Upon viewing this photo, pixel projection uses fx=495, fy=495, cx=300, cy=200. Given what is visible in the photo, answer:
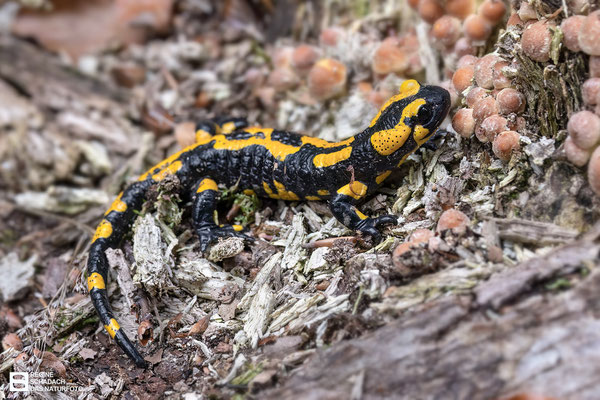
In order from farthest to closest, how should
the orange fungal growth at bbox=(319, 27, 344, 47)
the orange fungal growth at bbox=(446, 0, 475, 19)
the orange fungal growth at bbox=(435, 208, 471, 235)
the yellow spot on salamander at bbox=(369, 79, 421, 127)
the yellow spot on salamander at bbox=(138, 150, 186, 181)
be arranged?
the orange fungal growth at bbox=(319, 27, 344, 47) < the yellow spot on salamander at bbox=(138, 150, 186, 181) < the orange fungal growth at bbox=(446, 0, 475, 19) < the yellow spot on salamander at bbox=(369, 79, 421, 127) < the orange fungal growth at bbox=(435, 208, 471, 235)

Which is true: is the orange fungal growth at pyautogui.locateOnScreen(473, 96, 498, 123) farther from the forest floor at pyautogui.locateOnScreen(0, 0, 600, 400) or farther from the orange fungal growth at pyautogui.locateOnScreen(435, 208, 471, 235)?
the orange fungal growth at pyautogui.locateOnScreen(435, 208, 471, 235)

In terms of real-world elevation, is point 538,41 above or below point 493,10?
below

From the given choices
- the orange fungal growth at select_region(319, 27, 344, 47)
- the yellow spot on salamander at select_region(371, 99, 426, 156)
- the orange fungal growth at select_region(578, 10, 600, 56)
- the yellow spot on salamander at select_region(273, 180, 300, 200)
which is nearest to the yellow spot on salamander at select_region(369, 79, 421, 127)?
the yellow spot on salamander at select_region(371, 99, 426, 156)

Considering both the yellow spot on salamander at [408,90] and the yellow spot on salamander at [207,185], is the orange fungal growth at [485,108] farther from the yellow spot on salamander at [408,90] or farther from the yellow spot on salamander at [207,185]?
the yellow spot on salamander at [207,185]

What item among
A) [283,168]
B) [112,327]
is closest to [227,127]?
[283,168]

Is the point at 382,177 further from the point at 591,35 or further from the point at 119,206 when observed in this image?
the point at 119,206

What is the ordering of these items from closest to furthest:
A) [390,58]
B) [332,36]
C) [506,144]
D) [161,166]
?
[506,144] → [390,58] → [161,166] → [332,36]

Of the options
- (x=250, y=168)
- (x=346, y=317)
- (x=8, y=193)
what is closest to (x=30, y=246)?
(x=8, y=193)
